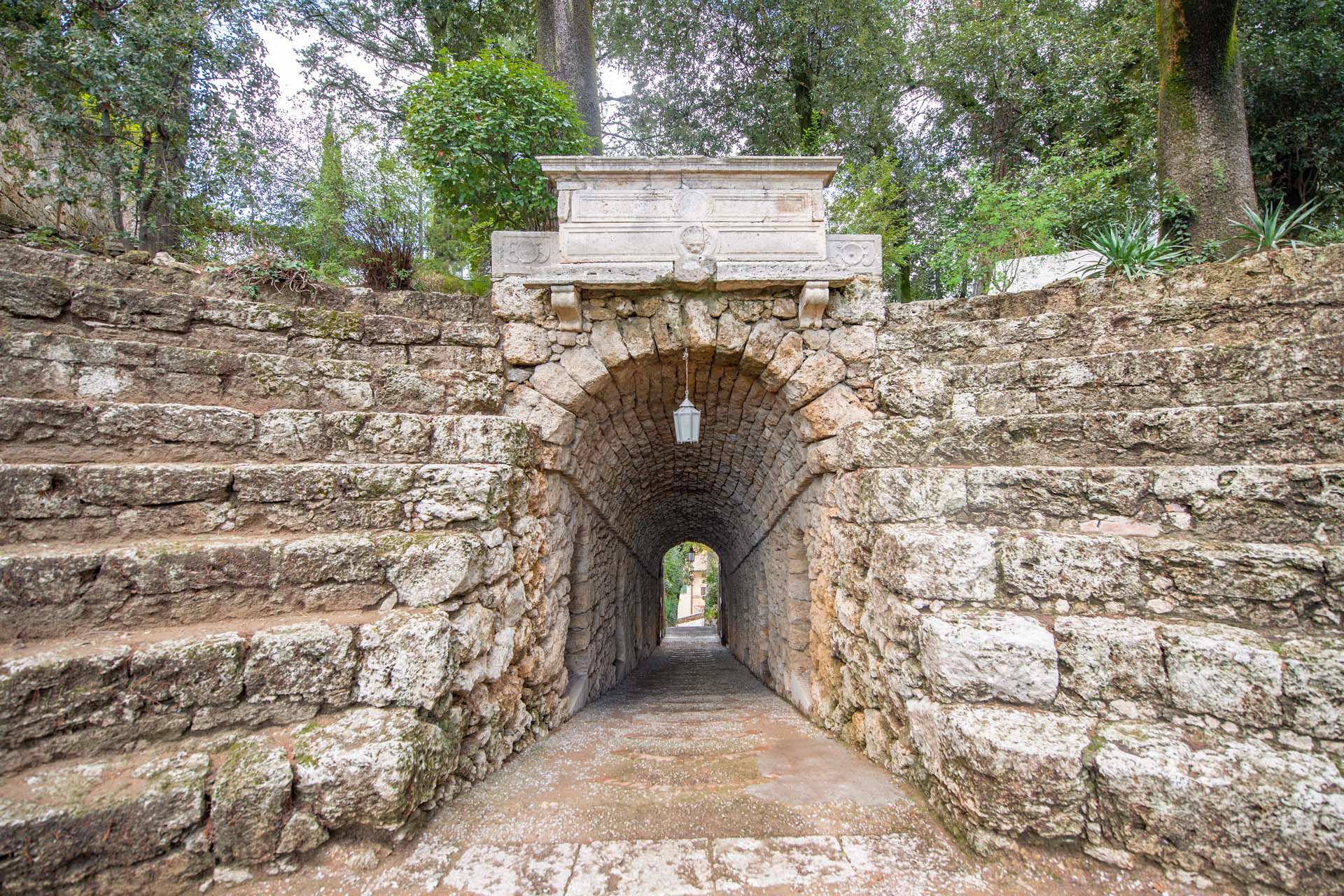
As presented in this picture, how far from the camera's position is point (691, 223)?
12.5 feet

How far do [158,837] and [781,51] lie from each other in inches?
461

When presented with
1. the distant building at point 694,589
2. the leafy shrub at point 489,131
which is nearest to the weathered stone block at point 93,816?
the leafy shrub at point 489,131

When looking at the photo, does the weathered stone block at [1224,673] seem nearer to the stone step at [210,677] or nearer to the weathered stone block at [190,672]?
the stone step at [210,677]

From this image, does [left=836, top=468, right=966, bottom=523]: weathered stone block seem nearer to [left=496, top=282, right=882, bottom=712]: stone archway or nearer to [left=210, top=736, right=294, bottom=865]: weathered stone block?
[left=496, top=282, right=882, bottom=712]: stone archway

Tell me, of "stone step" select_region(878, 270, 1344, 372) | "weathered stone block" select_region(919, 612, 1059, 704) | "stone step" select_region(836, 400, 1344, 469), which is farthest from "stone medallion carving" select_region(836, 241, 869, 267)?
"weathered stone block" select_region(919, 612, 1059, 704)

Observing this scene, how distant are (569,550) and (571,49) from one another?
7.07 m

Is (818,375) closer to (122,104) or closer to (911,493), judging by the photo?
(911,493)

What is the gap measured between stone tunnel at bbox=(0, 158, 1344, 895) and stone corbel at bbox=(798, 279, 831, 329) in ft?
0.08

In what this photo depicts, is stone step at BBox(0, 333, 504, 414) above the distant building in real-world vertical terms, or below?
above

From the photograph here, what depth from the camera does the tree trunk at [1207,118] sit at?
5.19 metres

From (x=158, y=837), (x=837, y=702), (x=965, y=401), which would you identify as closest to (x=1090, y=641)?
(x=965, y=401)

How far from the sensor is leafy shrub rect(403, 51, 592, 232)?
4.85 m

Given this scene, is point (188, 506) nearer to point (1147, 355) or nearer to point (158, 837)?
point (158, 837)

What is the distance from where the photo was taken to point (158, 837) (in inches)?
71.9
